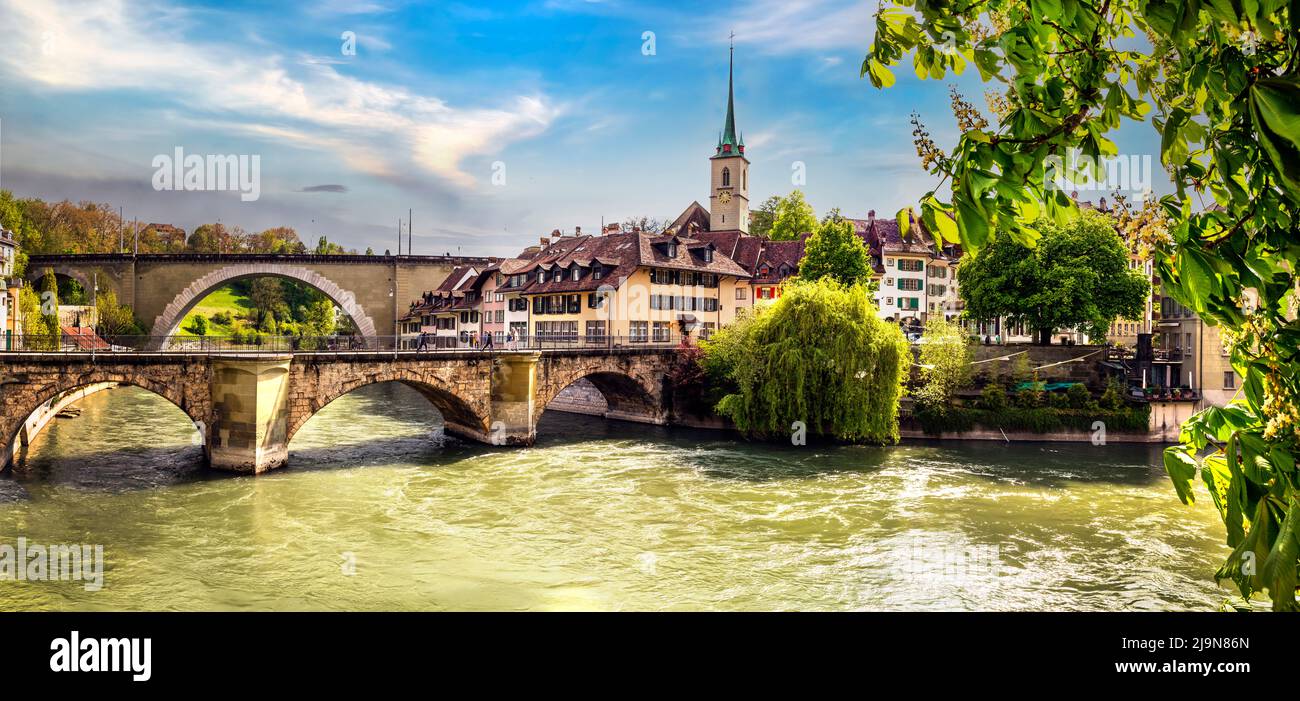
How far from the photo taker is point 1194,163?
1.95 m

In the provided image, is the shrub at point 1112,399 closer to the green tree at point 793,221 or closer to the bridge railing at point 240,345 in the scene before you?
the bridge railing at point 240,345

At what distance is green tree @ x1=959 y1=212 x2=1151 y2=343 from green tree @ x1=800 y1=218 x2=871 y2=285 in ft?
20.8

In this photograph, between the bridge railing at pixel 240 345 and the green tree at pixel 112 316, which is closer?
the bridge railing at pixel 240 345

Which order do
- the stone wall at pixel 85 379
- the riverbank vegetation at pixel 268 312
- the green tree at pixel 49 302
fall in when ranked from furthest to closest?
the riverbank vegetation at pixel 268 312 → the green tree at pixel 49 302 → the stone wall at pixel 85 379

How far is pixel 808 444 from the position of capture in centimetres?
3123

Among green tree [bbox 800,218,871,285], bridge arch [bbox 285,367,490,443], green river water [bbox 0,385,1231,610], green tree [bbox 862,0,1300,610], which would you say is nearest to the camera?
green tree [bbox 862,0,1300,610]

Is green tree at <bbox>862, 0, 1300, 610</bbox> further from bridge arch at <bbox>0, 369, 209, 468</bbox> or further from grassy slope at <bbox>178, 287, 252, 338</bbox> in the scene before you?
grassy slope at <bbox>178, 287, 252, 338</bbox>

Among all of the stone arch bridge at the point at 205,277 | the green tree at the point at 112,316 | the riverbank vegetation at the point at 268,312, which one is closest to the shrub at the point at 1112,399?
the stone arch bridge at the point at 205,277

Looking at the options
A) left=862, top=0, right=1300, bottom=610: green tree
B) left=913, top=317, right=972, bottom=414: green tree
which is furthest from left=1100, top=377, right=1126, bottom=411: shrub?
left=862, top=0, right=1300, bottom=610: green tree

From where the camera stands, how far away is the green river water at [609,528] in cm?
1449

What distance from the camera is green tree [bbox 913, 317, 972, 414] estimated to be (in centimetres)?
3388

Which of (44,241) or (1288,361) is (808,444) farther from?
(44,241)

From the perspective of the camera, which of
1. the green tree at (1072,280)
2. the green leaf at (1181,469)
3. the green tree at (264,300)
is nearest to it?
the green leaf at (1181,469)

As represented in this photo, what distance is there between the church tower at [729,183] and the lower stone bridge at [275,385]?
37.6 metres
